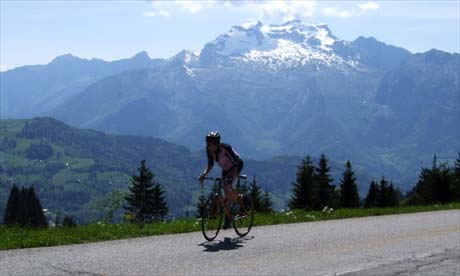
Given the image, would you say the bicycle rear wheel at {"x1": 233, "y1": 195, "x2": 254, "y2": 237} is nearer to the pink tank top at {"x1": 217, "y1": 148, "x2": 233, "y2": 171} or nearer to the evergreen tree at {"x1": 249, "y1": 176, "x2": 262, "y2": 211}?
the evergreen tree at {"x1": 249, "y1": 176, "x2": 262, "y2": 211}

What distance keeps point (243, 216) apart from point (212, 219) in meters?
1.07

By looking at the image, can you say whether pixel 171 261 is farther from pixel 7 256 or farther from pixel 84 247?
pixel 7 256

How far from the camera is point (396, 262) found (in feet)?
40.8

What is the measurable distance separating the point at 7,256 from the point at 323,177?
67.4m

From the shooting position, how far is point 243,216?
15.5 m

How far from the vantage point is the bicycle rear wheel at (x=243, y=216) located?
15.2m

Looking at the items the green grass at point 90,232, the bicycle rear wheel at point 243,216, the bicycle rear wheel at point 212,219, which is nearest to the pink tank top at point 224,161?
the bicycle rear wheel at point 212,219

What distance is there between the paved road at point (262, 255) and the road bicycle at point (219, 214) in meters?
0.29


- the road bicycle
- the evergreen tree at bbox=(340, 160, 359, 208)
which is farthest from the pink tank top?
the evergreen tree at bbox=(340, 160, 359, 208)

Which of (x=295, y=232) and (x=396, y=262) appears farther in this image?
(x=295, y=232)

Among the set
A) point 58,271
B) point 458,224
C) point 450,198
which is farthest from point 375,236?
point 450,198

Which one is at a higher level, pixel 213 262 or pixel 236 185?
pixel 236 185

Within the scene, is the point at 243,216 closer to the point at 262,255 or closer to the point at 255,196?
the point at 262,255

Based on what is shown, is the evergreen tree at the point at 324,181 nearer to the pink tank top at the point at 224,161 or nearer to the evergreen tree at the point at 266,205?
the evergreen tree at the point at 266,205
